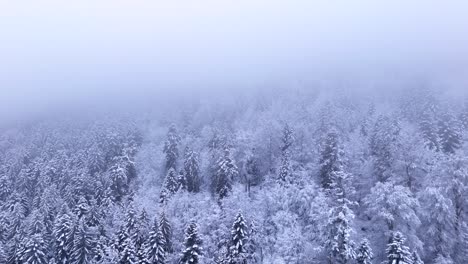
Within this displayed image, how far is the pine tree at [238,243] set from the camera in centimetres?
4564

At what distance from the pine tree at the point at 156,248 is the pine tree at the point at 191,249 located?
4.07m

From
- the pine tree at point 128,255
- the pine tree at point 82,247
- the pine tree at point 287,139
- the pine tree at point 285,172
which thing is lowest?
the pine tree at point 82,247

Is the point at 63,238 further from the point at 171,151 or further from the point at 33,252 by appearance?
the point at 171,151

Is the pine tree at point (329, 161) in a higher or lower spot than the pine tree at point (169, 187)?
higher

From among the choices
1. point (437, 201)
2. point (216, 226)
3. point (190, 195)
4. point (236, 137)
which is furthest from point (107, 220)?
point (437, 201)

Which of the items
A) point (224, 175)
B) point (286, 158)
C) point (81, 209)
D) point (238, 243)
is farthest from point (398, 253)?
point (81, 209)

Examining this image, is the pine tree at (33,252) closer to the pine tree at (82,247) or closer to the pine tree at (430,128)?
the pine tree at (82,247)

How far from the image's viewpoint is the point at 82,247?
2125 inches

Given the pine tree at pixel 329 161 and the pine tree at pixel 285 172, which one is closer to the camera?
the pine tree at pixel 329 161

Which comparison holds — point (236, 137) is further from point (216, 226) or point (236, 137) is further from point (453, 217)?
point (453, 217)

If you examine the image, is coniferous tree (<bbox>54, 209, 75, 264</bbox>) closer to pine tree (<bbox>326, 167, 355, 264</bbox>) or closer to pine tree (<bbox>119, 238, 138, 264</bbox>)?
pine tree (<bbox>119, 238, 138, 264</bbox>)

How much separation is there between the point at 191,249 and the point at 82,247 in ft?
66.1

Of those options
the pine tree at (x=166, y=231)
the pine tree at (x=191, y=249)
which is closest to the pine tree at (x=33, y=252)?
the pine tree at (x=166, y=231)

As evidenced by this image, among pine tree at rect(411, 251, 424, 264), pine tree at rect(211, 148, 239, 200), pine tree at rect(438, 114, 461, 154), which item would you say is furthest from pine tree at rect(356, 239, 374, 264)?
pine tree at rect(438, 114, 461, 154)
